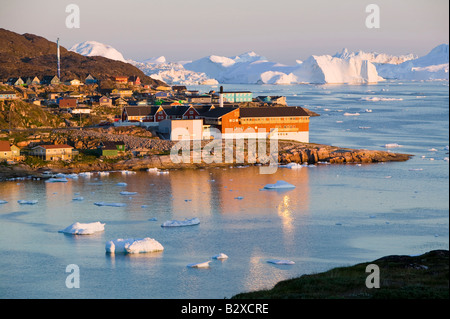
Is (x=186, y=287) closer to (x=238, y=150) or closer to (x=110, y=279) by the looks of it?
(x=110, y=279)

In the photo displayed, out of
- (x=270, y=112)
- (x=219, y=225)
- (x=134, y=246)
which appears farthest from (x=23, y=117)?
(x=134, y=246)

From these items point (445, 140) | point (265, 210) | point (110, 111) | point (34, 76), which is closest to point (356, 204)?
point (265, 210)

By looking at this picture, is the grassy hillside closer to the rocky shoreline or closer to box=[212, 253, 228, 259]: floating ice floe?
the rocky shoreline

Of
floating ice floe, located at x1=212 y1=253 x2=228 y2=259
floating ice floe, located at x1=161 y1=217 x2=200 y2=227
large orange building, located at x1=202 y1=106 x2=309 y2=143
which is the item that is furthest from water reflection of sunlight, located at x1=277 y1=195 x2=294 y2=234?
large orange building, located at x1=202 y1=106 x2=309 y2=143

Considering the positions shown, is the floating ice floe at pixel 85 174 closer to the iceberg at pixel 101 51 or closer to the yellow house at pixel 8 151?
the yellow house at pixel 8 151

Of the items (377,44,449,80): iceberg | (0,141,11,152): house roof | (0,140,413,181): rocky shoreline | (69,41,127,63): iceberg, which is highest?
(69,41,127,63): iceberg
